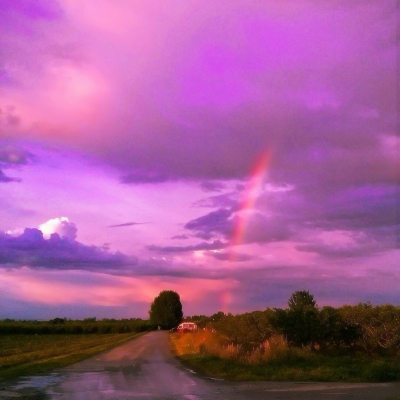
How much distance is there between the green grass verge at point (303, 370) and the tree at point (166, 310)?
423 feet

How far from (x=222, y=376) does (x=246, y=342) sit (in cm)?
1487

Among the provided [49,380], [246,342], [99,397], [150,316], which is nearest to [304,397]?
[99,397]

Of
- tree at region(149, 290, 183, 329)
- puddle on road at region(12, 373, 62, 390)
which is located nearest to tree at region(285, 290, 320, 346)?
puddle on road at region(12, 373, 62, 390)

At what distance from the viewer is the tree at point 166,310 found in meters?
151

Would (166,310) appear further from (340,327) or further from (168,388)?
(168,388)

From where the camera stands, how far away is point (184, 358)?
2898cm

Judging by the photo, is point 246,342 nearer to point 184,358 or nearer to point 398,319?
point 184,358

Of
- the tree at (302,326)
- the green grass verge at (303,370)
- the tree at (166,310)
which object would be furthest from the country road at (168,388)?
the tree at (166,310)

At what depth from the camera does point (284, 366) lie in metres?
21.6

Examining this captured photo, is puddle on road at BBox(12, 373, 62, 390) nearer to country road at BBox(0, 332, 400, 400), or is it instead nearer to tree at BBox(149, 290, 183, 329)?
country road at BBox(0, 332, 400, 400)

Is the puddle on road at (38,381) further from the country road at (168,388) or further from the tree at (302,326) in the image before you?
the tree at (302,326)

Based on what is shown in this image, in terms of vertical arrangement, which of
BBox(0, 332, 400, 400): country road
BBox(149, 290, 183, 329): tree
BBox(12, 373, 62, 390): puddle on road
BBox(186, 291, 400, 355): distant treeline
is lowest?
BBox(12, 373, 62, 390): puddle on road

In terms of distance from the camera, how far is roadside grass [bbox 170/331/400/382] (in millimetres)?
18656

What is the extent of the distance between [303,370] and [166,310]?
13657 cm
